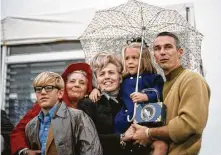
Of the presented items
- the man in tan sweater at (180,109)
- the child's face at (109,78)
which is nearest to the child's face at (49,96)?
the child's face at (109,78)

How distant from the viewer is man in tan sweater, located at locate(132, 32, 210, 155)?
4.95 feet

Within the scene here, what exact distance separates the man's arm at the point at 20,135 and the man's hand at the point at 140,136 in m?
0.64

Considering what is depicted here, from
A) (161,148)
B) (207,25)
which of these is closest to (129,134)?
(161,148)

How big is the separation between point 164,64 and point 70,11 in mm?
916

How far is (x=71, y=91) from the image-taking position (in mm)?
1968

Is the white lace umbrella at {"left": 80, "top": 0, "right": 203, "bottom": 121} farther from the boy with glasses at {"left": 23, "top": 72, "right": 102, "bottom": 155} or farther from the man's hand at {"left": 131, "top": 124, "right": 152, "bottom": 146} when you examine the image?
the man's hand at {"left": 131, "top": 124, "right": 152, "bottom": 146}

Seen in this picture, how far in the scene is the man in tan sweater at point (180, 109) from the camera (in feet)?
4.95

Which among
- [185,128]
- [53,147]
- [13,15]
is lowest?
[53,147]

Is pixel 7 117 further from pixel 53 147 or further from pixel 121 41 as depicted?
pixel 121 41

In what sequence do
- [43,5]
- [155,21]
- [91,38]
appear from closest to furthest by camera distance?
[155,21], [91,38], [43,5]

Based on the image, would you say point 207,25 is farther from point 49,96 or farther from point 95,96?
point 49,96

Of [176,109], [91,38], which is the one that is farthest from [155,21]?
[176,109]

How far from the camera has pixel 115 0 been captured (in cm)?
223

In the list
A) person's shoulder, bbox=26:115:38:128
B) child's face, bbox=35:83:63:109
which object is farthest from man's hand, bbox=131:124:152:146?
person's shoulder, bbox=26:115:38:128
